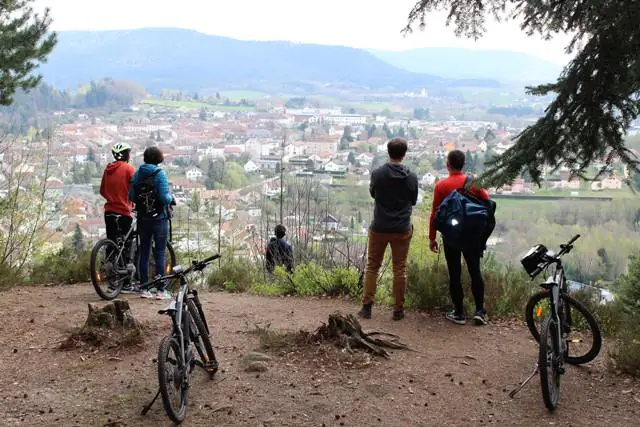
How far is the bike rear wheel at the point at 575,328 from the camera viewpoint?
16.9 feet

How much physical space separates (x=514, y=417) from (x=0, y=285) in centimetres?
692

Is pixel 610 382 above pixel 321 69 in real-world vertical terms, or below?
below

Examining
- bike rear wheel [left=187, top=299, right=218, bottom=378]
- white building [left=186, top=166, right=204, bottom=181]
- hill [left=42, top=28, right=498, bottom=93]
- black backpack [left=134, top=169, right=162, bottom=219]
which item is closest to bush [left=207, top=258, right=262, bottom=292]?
black backpack [left=134, top=169, right=162, bottom=219]

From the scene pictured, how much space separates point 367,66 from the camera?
472ft

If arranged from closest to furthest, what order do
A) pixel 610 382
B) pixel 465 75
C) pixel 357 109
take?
pixel 610 382
pixel 357 109
pixel 465 75

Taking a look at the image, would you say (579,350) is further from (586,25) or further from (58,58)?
(58,58)

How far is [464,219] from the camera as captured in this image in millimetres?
6070

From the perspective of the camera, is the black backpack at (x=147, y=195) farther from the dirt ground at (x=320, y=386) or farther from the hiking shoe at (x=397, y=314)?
the hiking shoe at (x=397, y=314)

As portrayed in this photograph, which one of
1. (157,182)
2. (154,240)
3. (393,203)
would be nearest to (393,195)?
(393,203)

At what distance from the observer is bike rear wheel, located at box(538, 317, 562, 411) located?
441 cm

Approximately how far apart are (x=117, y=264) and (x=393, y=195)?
3.56 m

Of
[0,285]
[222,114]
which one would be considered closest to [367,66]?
[222,114]

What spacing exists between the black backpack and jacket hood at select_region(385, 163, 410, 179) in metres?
2.73

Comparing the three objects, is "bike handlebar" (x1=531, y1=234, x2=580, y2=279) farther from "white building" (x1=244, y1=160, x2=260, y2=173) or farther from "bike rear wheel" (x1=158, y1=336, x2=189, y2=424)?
"white building" (x1=244, y1=160, x2=260, y2=173)
